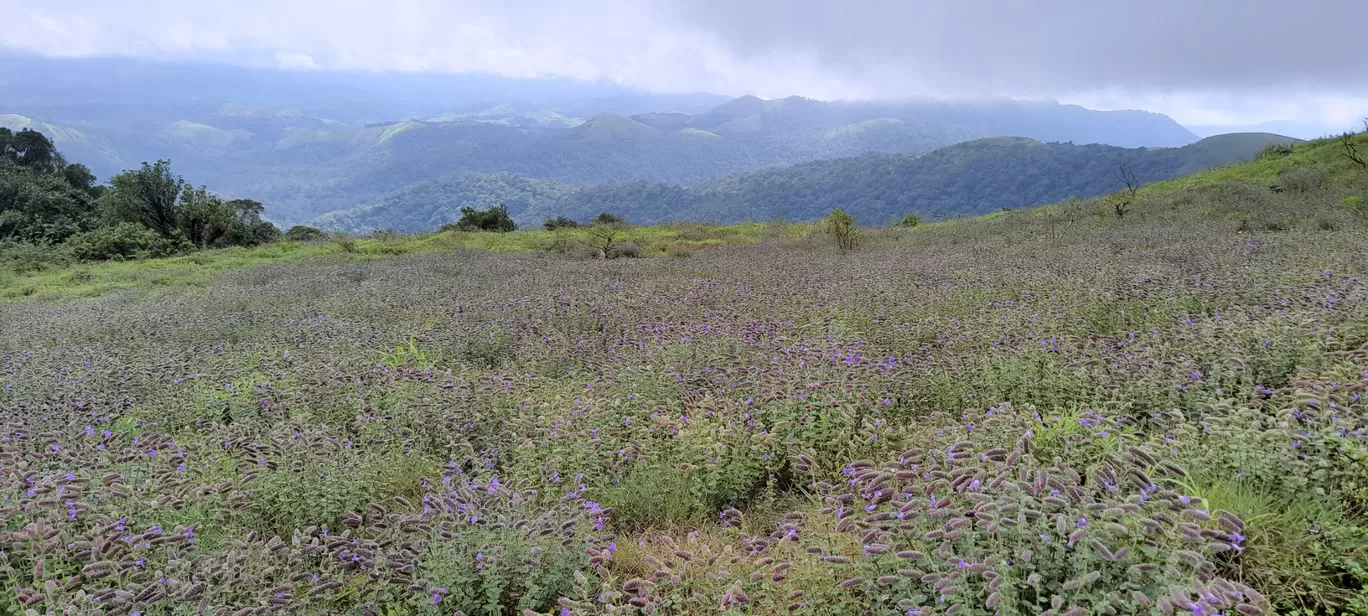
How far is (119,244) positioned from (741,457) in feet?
100

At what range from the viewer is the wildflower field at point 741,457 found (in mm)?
2486

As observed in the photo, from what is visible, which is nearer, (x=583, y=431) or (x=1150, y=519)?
(x=1150, y=519)

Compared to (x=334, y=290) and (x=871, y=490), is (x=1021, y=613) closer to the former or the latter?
(x=871, y=490)

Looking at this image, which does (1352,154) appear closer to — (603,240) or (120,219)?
(603,240)

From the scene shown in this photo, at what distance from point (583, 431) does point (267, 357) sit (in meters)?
5.15

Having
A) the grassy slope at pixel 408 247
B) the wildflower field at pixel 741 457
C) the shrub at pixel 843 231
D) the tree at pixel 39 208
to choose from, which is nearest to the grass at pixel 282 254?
the grassy slope at pixel 408 247

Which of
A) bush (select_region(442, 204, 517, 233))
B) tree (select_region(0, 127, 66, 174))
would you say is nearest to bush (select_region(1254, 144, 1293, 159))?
bush (select_region(442, 204, 517, 233))

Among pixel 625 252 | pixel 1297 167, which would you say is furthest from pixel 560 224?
pixel 1297 167

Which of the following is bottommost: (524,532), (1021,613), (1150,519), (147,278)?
(147,278)

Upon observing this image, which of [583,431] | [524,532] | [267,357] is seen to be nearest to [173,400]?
[267,357]

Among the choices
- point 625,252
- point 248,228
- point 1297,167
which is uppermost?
point 1297,167

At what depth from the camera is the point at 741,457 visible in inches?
169

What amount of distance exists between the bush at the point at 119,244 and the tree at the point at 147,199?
191 cm

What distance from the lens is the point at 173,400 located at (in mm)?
5871
